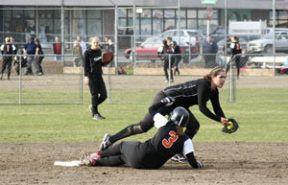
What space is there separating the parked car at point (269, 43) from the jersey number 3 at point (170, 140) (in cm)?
3110

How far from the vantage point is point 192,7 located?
153 feet

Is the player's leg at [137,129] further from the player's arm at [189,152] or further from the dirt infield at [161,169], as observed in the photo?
the player's arm at [189,152]

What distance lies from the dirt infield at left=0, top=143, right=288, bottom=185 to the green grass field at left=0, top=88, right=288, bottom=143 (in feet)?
5.46

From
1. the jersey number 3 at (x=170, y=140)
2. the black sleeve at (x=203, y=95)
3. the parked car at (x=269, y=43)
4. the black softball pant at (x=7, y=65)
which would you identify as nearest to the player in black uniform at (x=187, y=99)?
the black sleeve at (x=203, y=95)

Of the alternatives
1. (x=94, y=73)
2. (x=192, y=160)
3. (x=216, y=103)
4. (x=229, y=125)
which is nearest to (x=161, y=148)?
(x=192, y=160)

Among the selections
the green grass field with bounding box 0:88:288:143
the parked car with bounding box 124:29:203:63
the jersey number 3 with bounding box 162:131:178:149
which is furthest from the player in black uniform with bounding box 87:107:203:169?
the parked car with bounding box 124:29:203:63

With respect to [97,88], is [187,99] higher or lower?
higher

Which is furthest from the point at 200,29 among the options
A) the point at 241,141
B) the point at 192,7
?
the point at 241,141

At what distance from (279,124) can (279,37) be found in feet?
82.8

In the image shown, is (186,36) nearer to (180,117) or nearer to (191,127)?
(191,127)

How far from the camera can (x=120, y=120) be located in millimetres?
20578

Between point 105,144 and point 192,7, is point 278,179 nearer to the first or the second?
point 105,144

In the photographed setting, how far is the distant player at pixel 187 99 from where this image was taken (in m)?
12.6

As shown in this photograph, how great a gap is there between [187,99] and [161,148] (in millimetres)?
1027
